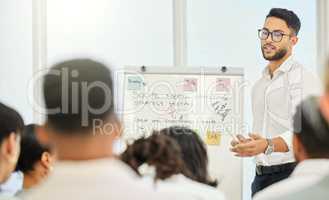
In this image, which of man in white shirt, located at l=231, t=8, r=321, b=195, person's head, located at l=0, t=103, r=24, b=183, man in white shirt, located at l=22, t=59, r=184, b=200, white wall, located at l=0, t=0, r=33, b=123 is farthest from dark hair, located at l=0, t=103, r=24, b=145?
white wall, located at l=0, t=0, r=33, b=123

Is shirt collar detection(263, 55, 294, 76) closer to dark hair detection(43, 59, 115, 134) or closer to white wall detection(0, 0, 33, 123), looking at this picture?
white wall detection(0, 0, 33, 123)

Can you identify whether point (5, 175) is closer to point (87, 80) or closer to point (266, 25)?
point (87, 80)

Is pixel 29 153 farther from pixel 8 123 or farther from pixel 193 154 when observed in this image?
pixel 193 154

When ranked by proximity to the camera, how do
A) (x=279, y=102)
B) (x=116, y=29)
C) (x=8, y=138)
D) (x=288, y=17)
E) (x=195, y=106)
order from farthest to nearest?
1. (x=116, y=29)
2. (x=288, y=17)
3. (x=195, y=106)
4. (x=279, y=102)
5. (x=8, y=138)

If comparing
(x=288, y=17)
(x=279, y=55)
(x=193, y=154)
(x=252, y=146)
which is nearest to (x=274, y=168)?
(x=252, y=146)

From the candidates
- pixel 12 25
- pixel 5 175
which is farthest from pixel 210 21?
pixel 5 175

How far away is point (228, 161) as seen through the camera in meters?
3.60

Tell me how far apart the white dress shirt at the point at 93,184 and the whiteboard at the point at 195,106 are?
232 centimetres

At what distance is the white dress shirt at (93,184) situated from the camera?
120 centimetres

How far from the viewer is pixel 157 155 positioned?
181 centimetres

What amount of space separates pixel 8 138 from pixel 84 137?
61 cm

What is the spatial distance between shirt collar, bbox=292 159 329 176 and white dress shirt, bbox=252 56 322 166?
1.94 meters

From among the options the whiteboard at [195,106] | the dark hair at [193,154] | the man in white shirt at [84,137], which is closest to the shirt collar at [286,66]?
the whiteboard at [195,106]

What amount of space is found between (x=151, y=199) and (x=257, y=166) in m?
2.42
